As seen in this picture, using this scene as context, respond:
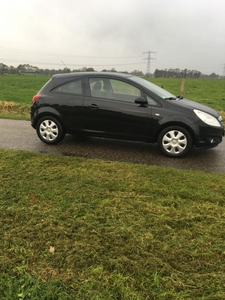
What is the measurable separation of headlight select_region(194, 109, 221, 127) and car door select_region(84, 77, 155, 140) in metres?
0.96

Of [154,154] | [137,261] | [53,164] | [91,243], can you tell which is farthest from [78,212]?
[154,154]

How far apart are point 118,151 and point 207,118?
1.92 metres

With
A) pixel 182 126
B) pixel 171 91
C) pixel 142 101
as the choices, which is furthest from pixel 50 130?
pixel 171 91

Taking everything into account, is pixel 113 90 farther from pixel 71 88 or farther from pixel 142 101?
pixel 71 88

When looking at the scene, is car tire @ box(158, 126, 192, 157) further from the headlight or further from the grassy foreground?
the grassy foreground

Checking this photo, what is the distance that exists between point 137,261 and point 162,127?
337cm

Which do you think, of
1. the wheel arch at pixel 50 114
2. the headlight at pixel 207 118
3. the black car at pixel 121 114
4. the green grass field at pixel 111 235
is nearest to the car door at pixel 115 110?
the black car at pixel 121 114

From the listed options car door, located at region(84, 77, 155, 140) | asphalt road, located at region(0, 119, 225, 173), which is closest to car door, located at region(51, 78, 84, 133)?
car door, located at region(84, 77, 155, 140)

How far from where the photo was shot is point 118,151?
5.77 meters

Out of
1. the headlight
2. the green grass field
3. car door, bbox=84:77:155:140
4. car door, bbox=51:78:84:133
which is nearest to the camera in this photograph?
the green grass field

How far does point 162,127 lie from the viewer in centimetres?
538

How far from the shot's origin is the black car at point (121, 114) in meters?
5.27

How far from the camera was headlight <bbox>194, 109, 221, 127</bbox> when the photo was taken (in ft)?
17.1

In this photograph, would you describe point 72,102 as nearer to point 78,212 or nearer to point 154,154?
point 154,154
